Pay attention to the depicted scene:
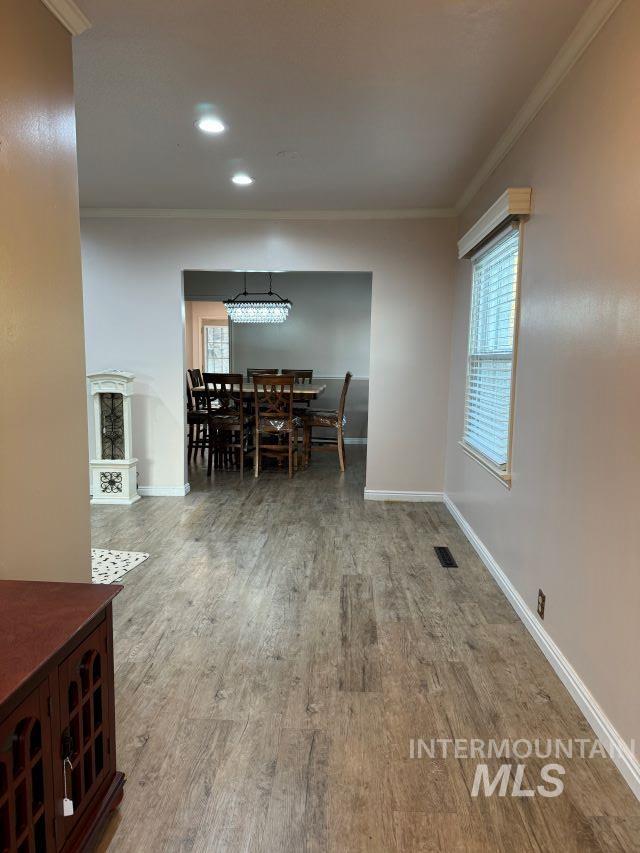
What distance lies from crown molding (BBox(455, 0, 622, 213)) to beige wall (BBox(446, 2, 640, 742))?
44mm

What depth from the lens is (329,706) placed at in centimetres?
194

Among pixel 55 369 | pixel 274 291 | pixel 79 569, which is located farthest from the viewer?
pixel 274 291

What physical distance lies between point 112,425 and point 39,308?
10.1 feet

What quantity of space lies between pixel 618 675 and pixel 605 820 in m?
0.40

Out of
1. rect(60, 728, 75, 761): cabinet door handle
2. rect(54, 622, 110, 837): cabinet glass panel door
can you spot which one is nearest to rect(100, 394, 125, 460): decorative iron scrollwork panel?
rect(54, 622, 110, 837): cabinet glass panel door

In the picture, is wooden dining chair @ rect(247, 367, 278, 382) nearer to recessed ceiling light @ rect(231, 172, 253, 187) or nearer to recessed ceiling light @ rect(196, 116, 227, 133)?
recessed ceiling light @ rect(231, 172, 253, 187)

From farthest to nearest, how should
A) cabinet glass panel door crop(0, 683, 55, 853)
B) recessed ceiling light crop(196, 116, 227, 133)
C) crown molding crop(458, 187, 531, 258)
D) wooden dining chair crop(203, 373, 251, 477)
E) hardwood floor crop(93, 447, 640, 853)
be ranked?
wooden dining chair crop(203, 373, 251, 477)
recessed ceiling light crop(196, 116, 227, 133)
crown molding crop(458, 187, 531, 258)
hardwood floor crop(93, 447, 640, 853)
cabinet glass panel door crop(0, 683, 55, 853)

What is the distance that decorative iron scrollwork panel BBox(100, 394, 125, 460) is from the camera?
4.66 metres

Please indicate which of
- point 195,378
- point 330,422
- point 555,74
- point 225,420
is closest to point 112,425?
point 225,420

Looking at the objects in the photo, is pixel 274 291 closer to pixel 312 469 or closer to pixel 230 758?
pixel 312 469

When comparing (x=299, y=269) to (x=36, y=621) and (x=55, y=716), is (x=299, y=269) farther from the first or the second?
(x=55, y=716)

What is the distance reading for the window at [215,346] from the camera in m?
9.70

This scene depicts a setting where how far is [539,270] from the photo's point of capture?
248cm

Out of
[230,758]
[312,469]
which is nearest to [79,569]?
[230,758]
